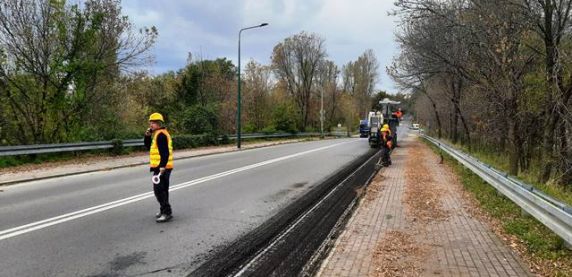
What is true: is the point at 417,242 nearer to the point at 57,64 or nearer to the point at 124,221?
Result: the point at 124,221

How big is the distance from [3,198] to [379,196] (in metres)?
8.58

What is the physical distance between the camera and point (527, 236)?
20.3 ft

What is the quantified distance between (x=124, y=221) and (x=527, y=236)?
21.0 feet

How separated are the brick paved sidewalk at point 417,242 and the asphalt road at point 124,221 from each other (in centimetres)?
175

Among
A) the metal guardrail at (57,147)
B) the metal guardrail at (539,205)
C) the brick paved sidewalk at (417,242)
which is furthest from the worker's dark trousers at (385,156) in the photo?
the metal guardrail at (57,147)

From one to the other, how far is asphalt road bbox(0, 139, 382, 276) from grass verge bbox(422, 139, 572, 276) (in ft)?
13.1

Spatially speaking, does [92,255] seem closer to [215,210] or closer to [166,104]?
[215,210]

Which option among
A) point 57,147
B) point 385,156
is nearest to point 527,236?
point 385,156

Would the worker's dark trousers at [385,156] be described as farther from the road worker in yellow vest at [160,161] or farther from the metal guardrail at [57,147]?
the metal guardrail at [57,147]

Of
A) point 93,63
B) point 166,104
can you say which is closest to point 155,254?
point 93,63

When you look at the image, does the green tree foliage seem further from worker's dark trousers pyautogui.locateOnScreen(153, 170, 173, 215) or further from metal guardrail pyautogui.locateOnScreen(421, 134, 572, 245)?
metal guardrail pyautogui.locateOnScreen(421, 134, 572, 245)

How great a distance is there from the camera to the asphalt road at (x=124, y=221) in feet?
16.6

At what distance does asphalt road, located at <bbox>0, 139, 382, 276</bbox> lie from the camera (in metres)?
5.07

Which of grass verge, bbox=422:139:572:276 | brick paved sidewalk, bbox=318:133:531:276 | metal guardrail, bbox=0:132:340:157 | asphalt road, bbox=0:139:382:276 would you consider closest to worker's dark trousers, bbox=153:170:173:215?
asphalt road, bbox=0:139:382:276
